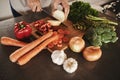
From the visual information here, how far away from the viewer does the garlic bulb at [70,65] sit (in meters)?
0.77

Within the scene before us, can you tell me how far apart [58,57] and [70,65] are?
0.22 ft

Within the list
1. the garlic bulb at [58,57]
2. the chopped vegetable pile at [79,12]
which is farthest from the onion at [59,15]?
the garlic bulb at [58,57]

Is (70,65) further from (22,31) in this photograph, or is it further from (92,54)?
(22,31)

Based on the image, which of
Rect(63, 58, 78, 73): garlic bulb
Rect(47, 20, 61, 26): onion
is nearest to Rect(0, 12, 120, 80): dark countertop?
Rect(63, 58, 78, 73): garlic bulb

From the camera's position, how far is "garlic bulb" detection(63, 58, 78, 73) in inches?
30.5

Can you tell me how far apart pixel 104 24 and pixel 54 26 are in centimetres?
27

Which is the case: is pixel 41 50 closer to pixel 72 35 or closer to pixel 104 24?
pixel 72 35

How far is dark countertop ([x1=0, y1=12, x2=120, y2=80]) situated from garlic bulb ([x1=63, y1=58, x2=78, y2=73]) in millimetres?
20

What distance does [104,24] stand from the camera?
100 centimetres

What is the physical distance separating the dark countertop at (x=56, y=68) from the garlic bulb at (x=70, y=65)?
20mm

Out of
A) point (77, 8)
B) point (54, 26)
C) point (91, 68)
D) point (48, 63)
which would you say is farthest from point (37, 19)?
point (91, 68)

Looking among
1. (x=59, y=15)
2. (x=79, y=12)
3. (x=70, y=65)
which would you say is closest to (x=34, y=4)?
(x=59, y=15)

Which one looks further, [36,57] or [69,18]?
[69,18]

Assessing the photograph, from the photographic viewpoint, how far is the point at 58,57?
809mm
